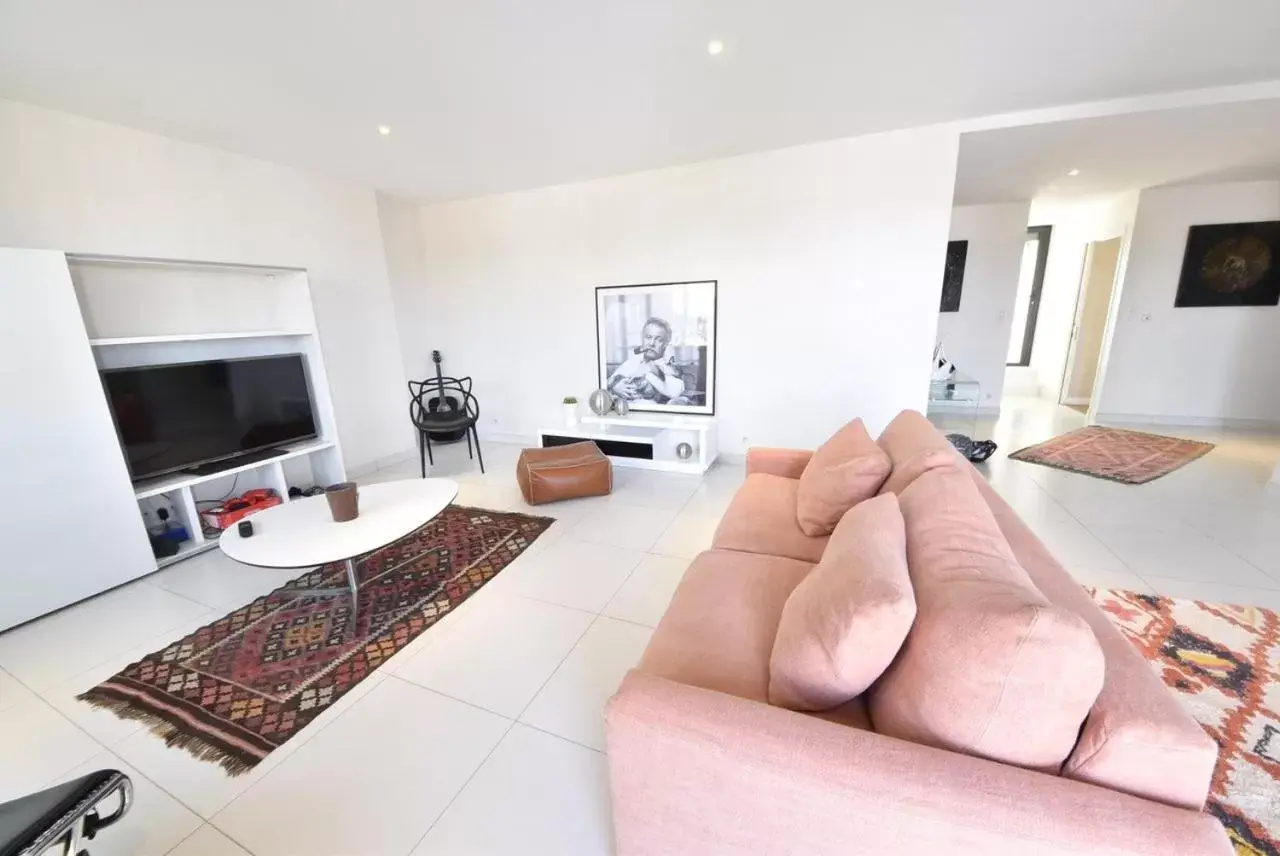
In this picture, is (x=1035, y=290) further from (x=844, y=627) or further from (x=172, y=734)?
(x=172, y=734)

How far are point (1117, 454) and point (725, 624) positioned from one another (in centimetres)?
474

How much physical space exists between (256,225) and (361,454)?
1.85 m

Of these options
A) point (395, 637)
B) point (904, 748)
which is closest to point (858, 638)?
point (904, 748)

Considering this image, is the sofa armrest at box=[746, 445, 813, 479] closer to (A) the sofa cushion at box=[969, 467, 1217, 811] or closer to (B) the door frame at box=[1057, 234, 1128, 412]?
(A) the sofa cushion at box=[969, 467, 1217, 811]

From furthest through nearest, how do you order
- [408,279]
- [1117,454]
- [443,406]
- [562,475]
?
[408,279] < [443,406] < [1117,454] < [562,475]

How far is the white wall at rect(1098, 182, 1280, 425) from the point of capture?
4605 millimetres

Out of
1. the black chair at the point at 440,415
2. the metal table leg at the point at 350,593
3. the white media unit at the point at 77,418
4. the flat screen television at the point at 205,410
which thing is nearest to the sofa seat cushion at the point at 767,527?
the metal table leg at the point at 350,593

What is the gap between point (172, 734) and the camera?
1.52 m

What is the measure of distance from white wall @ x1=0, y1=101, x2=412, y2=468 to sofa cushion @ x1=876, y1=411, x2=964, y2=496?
4006 mm

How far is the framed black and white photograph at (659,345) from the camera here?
3.87 m

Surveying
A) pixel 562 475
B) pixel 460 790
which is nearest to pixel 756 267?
pixel 562 475

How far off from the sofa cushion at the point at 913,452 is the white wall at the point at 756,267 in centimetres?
156

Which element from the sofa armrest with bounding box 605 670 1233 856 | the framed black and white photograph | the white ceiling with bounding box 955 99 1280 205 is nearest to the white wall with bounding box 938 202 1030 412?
the white ceiling with bounding box 955 99 1280 205

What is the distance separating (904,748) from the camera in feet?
2.56
